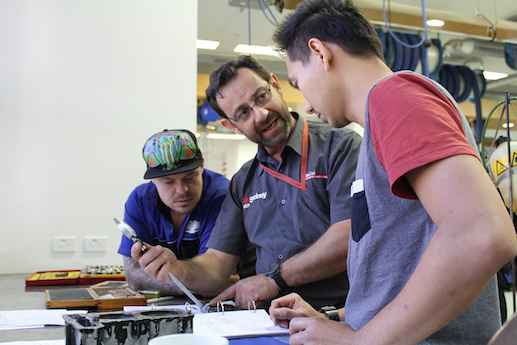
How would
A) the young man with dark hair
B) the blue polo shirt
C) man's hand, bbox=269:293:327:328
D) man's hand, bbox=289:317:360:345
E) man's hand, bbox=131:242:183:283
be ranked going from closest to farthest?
the young man with dark hair, man's hand, bbox=289:317:360:345, man's hand, bbox=269:293:327:328, man's hand, bbox=131:242:183:283, the blue polo shirt

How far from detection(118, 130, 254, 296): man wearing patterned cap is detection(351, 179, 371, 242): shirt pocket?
3.30 feet

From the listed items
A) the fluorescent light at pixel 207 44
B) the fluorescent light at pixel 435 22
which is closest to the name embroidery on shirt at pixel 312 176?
the fluorescent light at pixel 435 22

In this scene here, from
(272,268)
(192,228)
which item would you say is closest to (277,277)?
(272,268)

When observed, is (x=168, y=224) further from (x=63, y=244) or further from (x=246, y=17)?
(x=246, y=17)

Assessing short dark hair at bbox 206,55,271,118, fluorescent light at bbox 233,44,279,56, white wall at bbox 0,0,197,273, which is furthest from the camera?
fluorescent light at bbox 233,44,279,56

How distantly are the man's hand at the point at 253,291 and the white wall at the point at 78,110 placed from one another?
1443 mm

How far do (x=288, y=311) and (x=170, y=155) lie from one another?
3.05 feet

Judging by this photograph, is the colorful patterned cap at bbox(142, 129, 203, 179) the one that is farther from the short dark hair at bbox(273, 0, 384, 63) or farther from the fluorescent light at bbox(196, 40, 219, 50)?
the fluorescent light at bbox(196, 40, 219, 50)

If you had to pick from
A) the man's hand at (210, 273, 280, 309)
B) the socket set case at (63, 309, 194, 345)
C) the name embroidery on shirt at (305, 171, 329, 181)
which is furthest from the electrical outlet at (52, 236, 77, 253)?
the socket set case at (63, 309, 194, 345)

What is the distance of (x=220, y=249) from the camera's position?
5.77 ft

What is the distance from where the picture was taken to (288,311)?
1.01 metres

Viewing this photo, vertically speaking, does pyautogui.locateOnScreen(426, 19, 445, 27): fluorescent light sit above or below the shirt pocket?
above

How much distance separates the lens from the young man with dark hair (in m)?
0.57

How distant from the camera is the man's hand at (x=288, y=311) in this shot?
1.01 metres
